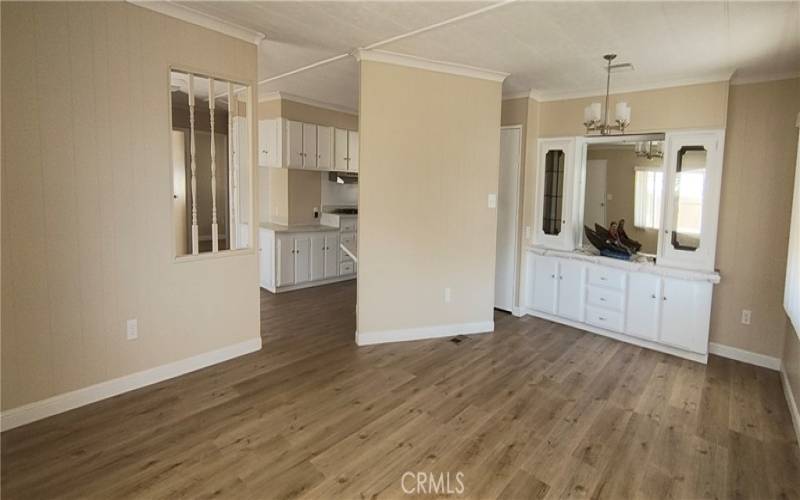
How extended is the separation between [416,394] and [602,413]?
1.25 m

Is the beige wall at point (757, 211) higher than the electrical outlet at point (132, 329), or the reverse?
the beige wall at point (757, 211)

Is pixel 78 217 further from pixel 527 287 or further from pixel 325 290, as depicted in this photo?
pixel 527 287

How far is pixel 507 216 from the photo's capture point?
500cm

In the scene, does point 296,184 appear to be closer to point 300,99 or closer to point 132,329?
point 300,99

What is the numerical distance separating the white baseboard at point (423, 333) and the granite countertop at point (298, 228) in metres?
2.37

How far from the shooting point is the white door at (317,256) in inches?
238

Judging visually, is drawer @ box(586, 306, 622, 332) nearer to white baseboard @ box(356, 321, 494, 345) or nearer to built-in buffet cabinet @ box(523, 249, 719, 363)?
built-in buffet cabinet @ box(523, 249, 719, 363)

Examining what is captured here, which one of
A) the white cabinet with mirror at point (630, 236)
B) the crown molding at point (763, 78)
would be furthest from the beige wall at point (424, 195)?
the crown molding at point (763, 78)

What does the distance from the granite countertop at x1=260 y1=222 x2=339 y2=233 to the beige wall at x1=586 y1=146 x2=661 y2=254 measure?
3.51 m

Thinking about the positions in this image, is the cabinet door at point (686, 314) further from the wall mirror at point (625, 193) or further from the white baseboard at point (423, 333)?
the white baseboard at point (423, 333)

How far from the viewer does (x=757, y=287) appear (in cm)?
378

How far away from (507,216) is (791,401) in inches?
113

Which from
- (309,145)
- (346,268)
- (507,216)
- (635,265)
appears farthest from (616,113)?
(346,268)

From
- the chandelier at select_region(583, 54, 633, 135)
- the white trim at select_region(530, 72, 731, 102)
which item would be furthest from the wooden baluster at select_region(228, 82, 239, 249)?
the white trim at select_region(530, 72, 731, 102)
